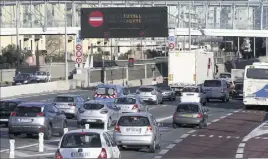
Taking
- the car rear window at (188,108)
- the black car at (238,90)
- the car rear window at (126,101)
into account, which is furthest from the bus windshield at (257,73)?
the black car at (238,90)

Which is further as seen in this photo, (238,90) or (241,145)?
(238,90)

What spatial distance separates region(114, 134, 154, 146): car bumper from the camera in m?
25.5

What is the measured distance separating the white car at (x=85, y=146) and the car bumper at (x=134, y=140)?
6.98 meters

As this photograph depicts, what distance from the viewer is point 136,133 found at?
25547mm

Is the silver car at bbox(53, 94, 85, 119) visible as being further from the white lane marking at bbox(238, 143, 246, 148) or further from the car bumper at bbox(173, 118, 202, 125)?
the white lane marking at bbox(238, 143, 246, 148)

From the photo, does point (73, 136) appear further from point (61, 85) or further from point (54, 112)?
point (61, 85)

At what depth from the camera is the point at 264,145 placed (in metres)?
29.3

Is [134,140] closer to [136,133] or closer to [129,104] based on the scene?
[136,133]

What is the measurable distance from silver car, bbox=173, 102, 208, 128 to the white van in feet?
78.5

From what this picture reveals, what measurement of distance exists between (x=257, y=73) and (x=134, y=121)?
1077 inches

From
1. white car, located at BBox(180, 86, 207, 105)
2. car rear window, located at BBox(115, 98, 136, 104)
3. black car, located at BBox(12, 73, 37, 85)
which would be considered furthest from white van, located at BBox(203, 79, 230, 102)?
black car, located at BBox(12, 73, 37, 85)

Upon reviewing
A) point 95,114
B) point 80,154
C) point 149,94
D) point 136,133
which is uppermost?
point 80,154

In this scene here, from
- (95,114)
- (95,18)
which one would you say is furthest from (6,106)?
(95,18)

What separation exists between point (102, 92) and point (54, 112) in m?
17.7
